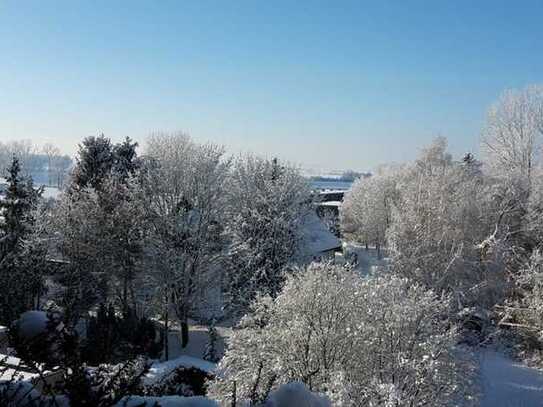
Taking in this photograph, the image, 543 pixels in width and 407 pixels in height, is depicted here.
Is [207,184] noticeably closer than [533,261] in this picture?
No

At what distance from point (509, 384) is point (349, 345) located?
34.0ft

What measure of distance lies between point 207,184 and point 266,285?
560 centimetres

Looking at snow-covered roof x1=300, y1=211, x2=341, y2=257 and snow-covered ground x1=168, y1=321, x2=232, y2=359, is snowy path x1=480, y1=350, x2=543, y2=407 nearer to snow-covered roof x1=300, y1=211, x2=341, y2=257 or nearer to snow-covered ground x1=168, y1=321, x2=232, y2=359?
snow-covered roof x1=300, y1=211, x2=341, y2=257

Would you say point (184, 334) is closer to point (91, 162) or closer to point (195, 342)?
point (195, 342)

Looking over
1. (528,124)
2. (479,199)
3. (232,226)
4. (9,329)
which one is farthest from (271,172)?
(9,329)

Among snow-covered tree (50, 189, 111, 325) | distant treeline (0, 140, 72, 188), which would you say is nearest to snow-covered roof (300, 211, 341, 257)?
snow-covered tree (50, 189, 111, 325)

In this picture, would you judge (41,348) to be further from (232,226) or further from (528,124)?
(528,124)

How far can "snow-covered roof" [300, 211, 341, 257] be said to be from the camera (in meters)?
25.2

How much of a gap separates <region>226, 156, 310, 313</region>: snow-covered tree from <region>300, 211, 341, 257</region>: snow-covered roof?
0.74 metres

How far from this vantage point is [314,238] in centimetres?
2794

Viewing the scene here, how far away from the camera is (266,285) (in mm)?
23625

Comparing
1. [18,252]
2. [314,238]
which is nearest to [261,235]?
[314,238]

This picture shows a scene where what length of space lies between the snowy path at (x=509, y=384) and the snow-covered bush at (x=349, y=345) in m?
6.66

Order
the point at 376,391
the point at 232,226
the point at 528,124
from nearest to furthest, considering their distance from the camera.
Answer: the point at 376,391 → the point at 232,226 → the point at 528,124
